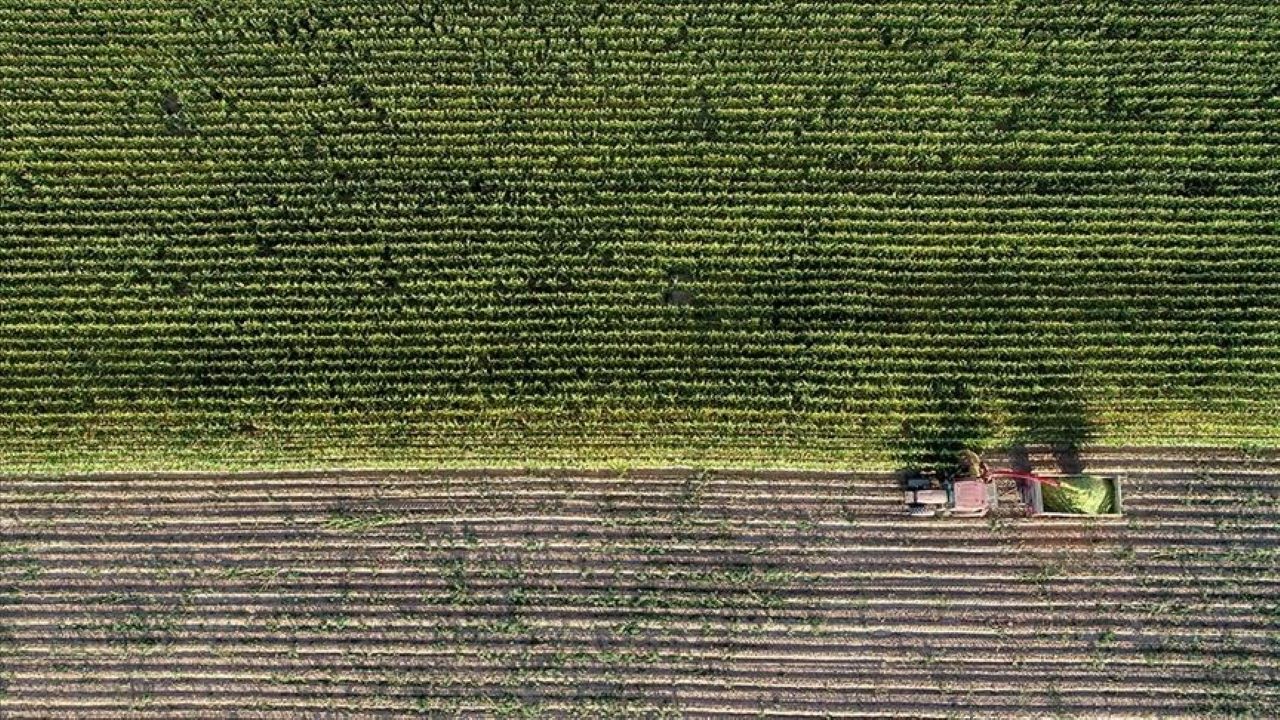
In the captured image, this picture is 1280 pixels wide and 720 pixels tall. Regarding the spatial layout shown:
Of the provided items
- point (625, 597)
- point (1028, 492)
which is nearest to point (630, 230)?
point (625, 597)

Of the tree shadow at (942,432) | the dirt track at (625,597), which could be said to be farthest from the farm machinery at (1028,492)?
the dirt track at (625,597)

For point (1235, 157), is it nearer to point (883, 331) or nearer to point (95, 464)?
point (883, 331)

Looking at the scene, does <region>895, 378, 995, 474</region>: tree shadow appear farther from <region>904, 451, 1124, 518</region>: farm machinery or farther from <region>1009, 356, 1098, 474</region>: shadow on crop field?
<region>1009, 356, 1098, 474</region>: shadow on crop field

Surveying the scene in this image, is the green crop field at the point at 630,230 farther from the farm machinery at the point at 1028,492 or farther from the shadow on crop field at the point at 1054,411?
the farm machinery at the point at 1028,492

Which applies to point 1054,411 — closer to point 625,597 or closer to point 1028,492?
point 1028,492

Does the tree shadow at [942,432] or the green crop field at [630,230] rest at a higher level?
the green crop field at [630,230]
